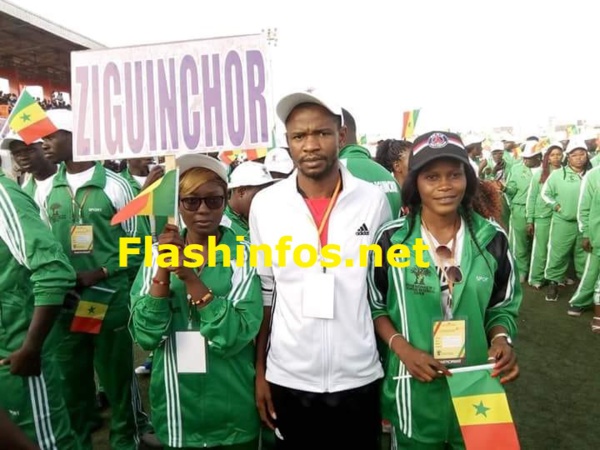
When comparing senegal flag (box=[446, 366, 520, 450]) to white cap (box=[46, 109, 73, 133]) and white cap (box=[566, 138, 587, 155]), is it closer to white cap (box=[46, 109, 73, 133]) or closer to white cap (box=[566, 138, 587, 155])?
white cap (box=[46, 109, 73, 133])

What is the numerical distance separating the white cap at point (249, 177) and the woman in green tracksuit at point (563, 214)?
498cm

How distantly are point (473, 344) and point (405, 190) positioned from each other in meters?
0.70

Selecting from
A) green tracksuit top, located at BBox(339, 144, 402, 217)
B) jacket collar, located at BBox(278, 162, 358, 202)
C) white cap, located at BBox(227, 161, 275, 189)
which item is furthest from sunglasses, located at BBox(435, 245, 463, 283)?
white cap, located at BBox(227, 161, 275, 189)

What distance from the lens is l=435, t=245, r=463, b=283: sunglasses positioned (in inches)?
75.5

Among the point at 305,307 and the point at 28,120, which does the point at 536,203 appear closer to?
the point at 305,307

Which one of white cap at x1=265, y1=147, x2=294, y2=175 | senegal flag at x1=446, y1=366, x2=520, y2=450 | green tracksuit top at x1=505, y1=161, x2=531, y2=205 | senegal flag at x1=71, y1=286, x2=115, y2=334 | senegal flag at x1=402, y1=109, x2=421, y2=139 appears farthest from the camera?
green tracksuit top at x1=505, y1=161, x2=531, y2=205

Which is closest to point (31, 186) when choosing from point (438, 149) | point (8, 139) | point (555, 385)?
point (8, 139)

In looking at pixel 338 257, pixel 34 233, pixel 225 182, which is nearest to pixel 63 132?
pixel 34 233

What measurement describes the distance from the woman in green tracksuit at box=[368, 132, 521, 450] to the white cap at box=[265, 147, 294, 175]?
8.22ft

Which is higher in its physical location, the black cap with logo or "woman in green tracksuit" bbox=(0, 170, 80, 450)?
the black cap with logo

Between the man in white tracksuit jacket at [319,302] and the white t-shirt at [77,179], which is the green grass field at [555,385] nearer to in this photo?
the white t-shirt at [77,179]

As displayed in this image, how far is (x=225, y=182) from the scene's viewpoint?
7.41ft

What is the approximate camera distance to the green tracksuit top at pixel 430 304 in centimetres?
192

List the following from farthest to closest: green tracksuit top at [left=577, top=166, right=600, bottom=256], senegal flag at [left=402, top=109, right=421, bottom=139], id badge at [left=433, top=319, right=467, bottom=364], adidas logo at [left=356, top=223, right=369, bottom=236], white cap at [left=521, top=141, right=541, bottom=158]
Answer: white cap at [left=521, top=141, right=541, bottom=158] → senegal flag at [left=402, top=109, right=421, bottom=139] → green tracksuit top at [left=577, top=166, right=600, bottom=256] → adidas logo at [left=356, top=223, right=369, bottom=236] → id badge at [left=433, top=319, right=467, bottom=364]
